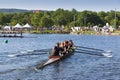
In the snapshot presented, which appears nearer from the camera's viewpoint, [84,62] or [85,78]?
[85,78]

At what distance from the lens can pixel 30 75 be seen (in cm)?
3108

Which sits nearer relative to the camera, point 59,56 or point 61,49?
point 59,56

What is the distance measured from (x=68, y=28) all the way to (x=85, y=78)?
548ft

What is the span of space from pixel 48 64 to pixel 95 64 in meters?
6.43

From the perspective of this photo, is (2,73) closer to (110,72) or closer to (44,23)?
(110,72)

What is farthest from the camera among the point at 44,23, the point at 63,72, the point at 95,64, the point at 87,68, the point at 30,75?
the point at 44,23

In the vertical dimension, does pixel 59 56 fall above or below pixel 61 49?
below

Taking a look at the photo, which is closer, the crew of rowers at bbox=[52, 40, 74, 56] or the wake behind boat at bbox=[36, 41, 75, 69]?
the wake behind boat at bbox=[36, 41, 75, 69]

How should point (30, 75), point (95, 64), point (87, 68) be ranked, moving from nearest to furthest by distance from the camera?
point (30, 75) → point (87, 68) → point (95, 64)

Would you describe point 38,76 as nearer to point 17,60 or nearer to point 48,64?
point 48,64

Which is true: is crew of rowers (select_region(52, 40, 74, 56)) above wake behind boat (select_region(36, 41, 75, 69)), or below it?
above

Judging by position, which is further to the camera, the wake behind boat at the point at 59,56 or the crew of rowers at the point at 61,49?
the crew of rowers at the point at 61,49

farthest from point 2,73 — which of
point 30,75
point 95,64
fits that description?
point 95,64

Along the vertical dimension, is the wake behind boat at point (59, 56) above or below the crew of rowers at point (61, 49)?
below
